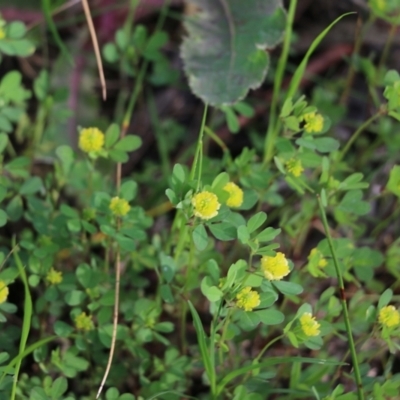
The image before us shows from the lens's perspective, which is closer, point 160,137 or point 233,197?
point 233,197

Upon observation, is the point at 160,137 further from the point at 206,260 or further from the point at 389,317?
the point at 389,317

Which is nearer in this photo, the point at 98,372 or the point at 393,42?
the point at 98,372

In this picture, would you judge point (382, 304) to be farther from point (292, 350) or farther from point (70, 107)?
point (70, 107)

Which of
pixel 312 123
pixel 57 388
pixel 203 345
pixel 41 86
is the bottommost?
pixel 57 388

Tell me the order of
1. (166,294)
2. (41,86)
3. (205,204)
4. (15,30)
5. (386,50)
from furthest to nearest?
(386,50)
(41,86)
(15,30)
(166,294)
(205,204)

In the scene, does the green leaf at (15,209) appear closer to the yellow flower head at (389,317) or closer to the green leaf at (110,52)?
the green leaf at (110,52)

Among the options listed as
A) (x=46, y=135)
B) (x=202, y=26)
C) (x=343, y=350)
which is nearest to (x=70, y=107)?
(x=46, y=135)

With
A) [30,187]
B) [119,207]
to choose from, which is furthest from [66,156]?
[119,207]
